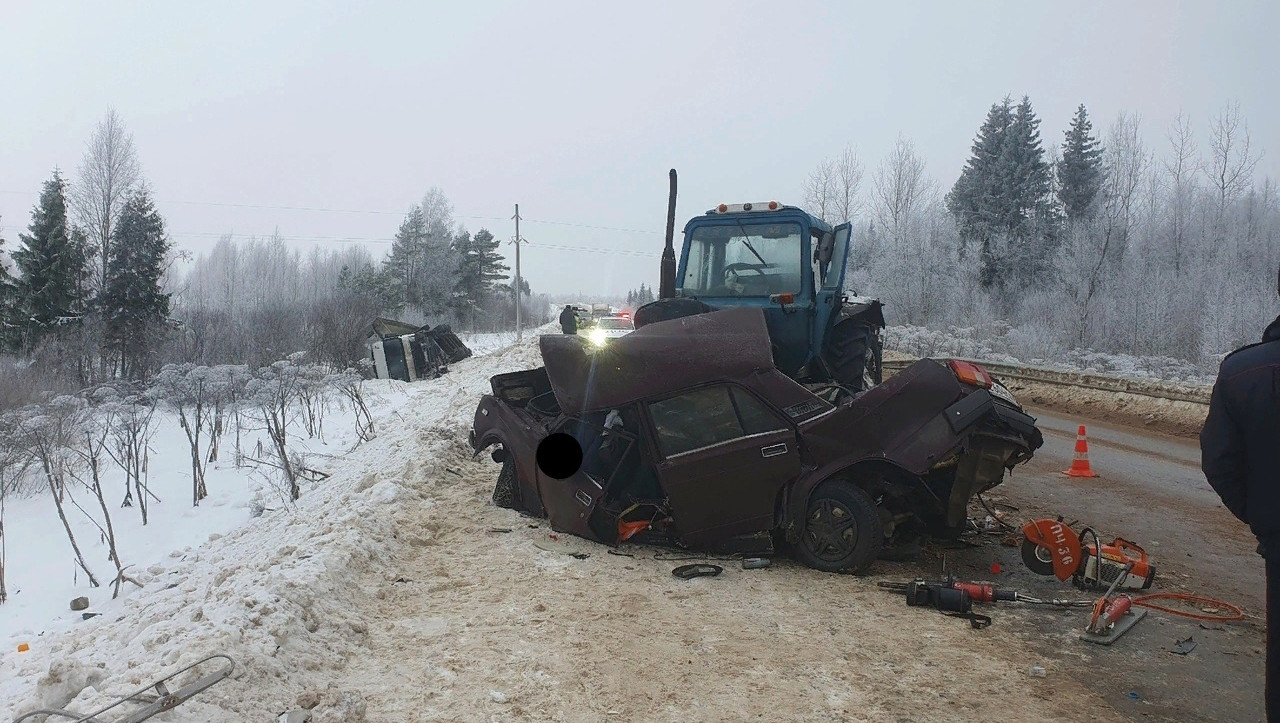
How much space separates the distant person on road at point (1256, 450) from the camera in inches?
115

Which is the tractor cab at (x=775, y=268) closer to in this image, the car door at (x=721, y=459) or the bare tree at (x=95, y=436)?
the car door at (x=721, y=459)

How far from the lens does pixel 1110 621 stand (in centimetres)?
456

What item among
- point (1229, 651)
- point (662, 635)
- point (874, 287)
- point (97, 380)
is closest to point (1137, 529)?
point (1229, 651)

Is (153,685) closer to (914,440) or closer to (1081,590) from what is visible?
(914,440)

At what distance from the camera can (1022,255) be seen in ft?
138

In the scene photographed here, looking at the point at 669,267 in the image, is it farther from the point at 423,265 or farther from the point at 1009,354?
the point at 423,265

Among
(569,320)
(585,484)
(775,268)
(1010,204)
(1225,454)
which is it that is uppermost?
(1010,204)

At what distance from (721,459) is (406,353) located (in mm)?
20130

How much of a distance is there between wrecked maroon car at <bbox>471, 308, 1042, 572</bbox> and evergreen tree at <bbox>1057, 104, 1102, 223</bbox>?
44690 mm

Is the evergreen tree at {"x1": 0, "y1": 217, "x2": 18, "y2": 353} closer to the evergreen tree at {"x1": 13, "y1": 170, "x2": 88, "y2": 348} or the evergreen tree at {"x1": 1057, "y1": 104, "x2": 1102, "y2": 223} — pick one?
the evergreen tree at {"x1": 13, "y1": 170, "x2": 88, "y2": 348}

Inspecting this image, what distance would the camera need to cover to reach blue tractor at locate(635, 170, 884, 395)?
813 cm

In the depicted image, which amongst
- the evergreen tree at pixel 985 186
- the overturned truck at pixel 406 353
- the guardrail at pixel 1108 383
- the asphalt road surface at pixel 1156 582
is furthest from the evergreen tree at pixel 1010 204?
the asphalt road surface at pixel 1156 582

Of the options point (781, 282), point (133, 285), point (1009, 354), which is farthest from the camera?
point (133, 285)

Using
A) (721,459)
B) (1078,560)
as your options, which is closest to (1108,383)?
(1078,560)
